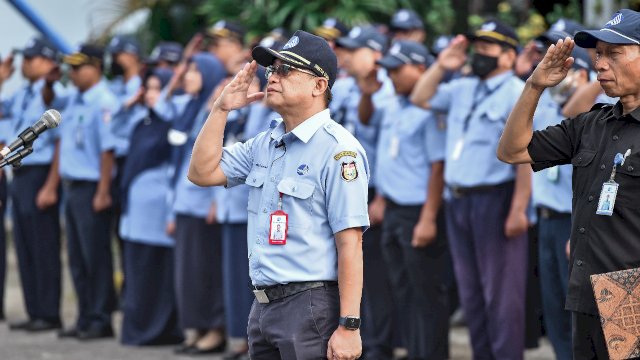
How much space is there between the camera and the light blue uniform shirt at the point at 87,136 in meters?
10.5

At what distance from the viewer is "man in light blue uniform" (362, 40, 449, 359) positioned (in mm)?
8414

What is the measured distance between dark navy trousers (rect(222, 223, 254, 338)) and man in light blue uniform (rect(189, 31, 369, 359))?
4098 millimetres

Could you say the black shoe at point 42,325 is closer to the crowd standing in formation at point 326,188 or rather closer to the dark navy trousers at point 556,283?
the crowd standing in formation at point 326,188

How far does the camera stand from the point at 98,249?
10.6 metres

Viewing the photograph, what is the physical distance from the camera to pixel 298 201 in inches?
199

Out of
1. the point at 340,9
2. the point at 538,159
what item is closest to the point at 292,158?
the point at 538,159

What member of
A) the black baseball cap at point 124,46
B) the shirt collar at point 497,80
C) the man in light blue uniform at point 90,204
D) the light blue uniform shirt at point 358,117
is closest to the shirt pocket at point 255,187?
the shirt collar at point 497,80

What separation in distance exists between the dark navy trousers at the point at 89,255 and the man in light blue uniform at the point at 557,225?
14.2 feet

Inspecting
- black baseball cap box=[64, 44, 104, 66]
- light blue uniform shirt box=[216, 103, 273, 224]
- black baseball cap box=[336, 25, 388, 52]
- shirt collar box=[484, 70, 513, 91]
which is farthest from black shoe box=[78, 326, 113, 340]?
shirt collar box=[484, 70, 513, 91]

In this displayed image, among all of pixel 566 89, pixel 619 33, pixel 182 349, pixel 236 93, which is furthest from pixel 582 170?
pixel 182 349

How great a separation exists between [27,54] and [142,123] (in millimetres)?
1897

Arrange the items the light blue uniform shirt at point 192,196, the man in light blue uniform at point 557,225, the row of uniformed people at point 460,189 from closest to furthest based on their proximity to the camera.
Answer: the man in light blue uniform at point 557,225, the row of uniformed people at point 460,189, the light blue uniform shirt at point 192,196

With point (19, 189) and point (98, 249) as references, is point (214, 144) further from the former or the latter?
point (19, 189)

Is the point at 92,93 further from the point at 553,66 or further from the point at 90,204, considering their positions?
the point at 553,66
